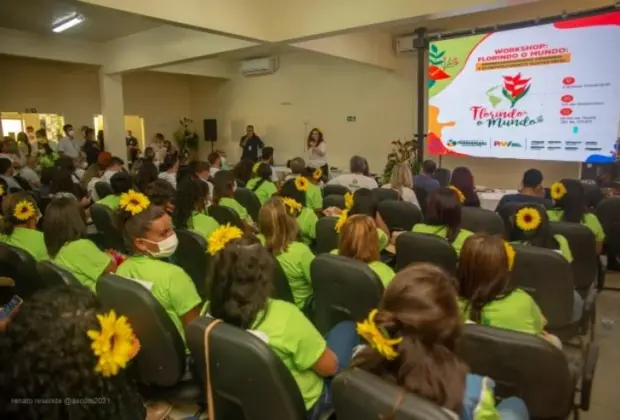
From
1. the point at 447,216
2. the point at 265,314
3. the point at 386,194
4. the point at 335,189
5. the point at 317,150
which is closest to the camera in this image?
the point at 265,314

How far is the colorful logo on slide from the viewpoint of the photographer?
6.14 m

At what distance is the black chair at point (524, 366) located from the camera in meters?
1.33

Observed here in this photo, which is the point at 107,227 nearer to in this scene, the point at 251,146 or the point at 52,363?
the point at 52,363

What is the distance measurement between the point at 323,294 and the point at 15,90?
412 inches

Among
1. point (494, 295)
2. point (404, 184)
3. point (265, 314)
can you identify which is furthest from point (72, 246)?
point (404, 184)

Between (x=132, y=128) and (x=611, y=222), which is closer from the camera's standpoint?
(x=611, y=222)

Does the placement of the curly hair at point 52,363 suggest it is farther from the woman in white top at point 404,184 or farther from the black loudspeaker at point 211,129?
the black loudspeaker at point 211,129

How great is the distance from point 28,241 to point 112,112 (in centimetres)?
675

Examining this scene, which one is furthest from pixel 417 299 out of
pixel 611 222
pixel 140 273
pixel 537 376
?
pixel 611 222

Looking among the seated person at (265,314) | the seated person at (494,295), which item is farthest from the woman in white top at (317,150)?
the seated person at (265,314)

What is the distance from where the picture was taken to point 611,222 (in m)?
3.76

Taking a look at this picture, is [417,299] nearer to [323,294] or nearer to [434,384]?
[434,384]

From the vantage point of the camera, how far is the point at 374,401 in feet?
3.31

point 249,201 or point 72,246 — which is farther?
point 249,201
